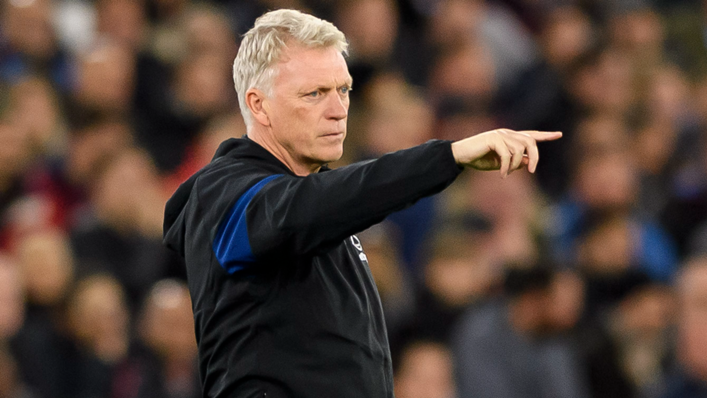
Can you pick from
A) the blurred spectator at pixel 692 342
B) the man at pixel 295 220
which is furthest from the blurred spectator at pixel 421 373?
the man at pixel 295 220

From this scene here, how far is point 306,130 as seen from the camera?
247 centimetres

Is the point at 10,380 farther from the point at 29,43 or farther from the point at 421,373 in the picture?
the point at 29,43

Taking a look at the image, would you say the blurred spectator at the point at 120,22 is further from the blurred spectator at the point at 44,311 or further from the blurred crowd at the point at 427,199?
the blurred spectator at the point at 44,311

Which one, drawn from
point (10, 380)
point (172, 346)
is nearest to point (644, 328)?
point (172, 346)

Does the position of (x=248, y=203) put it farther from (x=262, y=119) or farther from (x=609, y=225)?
(x=609, y=225)

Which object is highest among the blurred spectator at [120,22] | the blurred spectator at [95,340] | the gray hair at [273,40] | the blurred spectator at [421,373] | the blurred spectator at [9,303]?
the gray hair at [273,40]

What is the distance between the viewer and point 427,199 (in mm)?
6039

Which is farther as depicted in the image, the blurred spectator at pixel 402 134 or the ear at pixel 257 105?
the blurred spectator at pixel 402 134

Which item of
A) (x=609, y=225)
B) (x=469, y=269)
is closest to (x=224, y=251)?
(x=469, y=269)

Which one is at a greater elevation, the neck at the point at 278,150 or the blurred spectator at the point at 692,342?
the neck at the point at 278,150

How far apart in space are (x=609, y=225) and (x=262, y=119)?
3704mm

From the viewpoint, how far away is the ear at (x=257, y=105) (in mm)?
2510

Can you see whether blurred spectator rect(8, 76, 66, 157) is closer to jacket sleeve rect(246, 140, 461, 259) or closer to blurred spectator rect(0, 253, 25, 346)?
blurred spectator rect(0, 253, 25, 346)

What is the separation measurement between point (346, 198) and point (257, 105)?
0.51m
